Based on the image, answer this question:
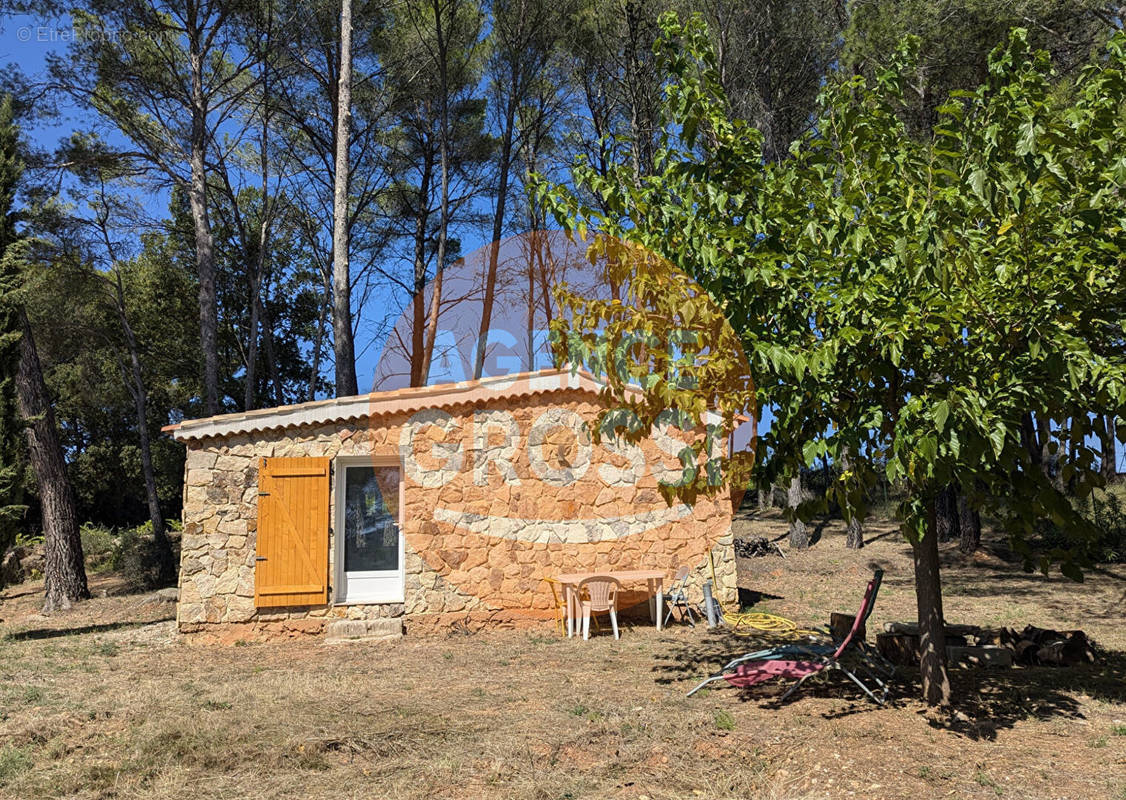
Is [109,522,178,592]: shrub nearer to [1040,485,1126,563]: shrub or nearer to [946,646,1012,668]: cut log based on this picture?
[946,646,1012,668]: cut log

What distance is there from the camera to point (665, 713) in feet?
17.1

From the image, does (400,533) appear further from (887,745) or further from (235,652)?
(887,745)

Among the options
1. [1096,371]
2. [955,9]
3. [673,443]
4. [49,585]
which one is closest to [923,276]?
[1096,371]

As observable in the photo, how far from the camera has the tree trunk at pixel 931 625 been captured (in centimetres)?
498

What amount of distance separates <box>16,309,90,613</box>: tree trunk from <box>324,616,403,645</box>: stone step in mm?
5651

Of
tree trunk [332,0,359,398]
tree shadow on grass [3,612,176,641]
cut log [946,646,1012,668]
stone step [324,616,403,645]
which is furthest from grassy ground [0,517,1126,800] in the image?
tree trunk [332,0,359,398]

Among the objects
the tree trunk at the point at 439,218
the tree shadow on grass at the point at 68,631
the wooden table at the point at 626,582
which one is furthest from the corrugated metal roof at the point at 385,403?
the tree trunk at the point at 439,218

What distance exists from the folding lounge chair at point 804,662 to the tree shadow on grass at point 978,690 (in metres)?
0.13

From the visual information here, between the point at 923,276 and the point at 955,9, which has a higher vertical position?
the point at 955,9

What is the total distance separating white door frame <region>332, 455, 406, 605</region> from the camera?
8.69m

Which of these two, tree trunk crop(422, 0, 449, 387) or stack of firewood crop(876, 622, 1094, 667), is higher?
tree trunk crop(422, 0, 449, 387)

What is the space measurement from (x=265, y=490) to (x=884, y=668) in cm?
641

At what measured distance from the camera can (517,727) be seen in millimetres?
5070

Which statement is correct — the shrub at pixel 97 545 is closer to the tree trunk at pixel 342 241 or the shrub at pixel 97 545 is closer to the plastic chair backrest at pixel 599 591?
the tree trunk at pixel 342 241
